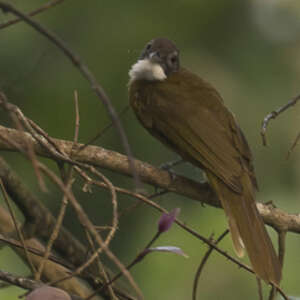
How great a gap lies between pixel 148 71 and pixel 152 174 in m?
0.93

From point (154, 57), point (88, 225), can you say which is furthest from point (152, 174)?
point (88, 225)

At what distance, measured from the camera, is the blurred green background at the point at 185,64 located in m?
4.01

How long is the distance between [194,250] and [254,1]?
2656mm

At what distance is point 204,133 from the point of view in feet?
10.1

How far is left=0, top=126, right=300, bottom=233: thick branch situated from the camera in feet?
7.22

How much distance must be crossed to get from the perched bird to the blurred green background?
0.48 metres

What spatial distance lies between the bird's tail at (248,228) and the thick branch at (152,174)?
0.14ft

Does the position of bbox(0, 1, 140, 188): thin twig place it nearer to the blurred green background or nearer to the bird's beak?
the bird's beak

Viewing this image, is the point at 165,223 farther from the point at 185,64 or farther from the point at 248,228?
the point at 185,64

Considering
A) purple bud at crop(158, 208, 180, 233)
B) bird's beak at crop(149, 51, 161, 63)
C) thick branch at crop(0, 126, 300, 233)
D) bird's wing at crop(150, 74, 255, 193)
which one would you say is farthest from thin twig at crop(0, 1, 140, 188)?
bird's beak at crop(149, 51, 161, 63)

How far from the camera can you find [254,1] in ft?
19.2

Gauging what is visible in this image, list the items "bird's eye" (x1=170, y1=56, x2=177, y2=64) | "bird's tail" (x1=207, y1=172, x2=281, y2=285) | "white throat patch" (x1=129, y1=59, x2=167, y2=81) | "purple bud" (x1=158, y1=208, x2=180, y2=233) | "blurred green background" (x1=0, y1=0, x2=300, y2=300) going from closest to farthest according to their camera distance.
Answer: "purple bud" (x1=158, y1=208, x2=180, y2=233) → "bird's tail" (x1=207, y1=172, x2=281, y2=285) → "white throat patch" (x1=129, y1=59, x2=167, y2=81) → "bird's eye" (x1=170, y1=56, x2=177, y2=64) → "blurred green background" (x1=0, y1=0, x2=300, y2=300)

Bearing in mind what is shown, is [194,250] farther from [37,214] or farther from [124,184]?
[37,214]

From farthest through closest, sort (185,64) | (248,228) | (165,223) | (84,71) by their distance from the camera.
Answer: (185,64), (248,228), (165,223), (84,71)
